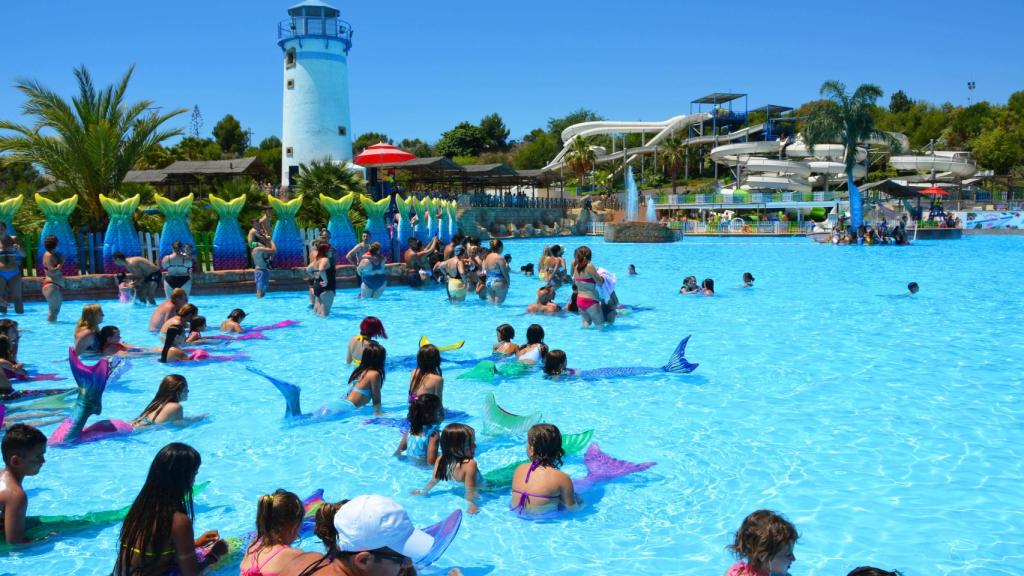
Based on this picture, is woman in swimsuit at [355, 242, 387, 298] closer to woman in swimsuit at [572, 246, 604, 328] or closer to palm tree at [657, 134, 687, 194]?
woman in swimsuit at [572, 246, 604, 328]

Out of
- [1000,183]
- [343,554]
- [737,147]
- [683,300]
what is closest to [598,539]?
[343,554]

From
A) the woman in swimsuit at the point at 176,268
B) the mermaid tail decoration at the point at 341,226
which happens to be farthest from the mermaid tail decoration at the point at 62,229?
the mermaid tail decoration at the point at 341,226

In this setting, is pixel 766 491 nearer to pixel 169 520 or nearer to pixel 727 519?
pixel 727 519

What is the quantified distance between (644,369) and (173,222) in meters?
11.1

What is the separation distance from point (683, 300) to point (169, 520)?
13.6 metres

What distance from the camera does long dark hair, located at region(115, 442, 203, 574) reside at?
3.21m

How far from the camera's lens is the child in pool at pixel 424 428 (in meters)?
5.58

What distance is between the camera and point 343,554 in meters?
2.65

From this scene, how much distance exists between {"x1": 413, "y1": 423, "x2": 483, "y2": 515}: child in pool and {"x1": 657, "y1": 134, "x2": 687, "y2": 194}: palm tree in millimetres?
53520

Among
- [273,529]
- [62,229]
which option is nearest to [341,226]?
[62,229]

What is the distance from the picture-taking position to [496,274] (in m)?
14.5

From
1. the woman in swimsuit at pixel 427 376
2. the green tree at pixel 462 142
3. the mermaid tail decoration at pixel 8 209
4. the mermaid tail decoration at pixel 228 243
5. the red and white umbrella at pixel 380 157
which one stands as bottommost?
the woman in swimsuit at pixel 427 376

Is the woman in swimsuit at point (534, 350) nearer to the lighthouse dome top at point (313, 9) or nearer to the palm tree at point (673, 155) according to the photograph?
the lighthouse dome top at point (313, 9)

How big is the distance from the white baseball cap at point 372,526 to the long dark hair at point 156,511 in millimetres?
1027
